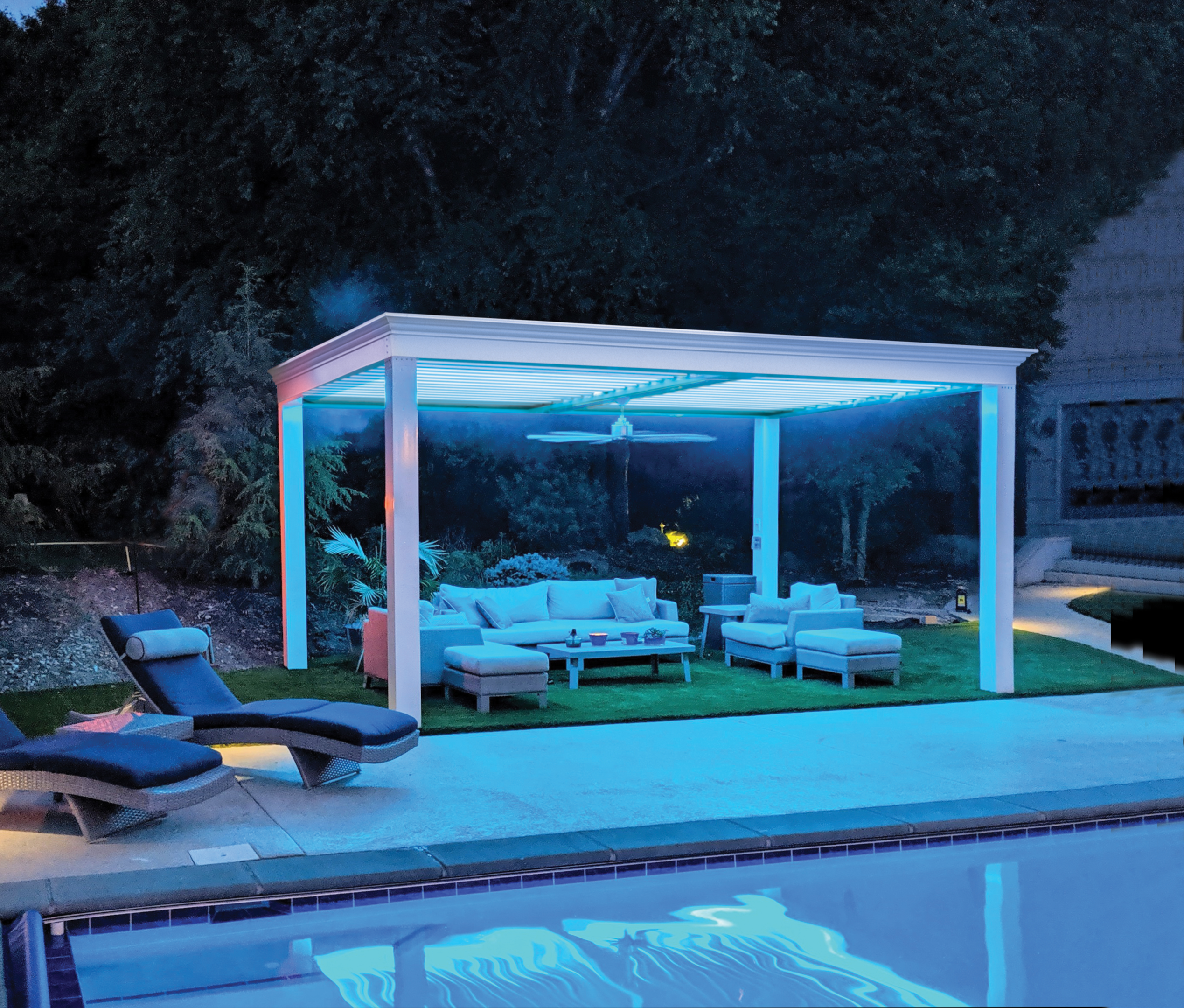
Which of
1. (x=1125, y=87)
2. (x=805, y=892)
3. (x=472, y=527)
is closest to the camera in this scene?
(x=805, y=892)

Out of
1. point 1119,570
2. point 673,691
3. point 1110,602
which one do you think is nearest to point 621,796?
point 673,691

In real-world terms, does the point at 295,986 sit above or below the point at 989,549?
below

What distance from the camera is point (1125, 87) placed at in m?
22.7

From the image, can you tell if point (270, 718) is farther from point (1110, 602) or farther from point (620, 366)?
point (1110, 602)

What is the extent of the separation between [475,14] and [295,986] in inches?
621

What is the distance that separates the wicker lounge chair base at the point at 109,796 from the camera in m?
5.77

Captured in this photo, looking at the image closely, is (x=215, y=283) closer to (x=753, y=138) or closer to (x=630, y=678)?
(x=753, y=138)

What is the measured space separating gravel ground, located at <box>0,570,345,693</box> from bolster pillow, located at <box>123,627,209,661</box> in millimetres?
4404

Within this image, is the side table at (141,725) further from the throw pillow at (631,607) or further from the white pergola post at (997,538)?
the white pergola post at (997,538)

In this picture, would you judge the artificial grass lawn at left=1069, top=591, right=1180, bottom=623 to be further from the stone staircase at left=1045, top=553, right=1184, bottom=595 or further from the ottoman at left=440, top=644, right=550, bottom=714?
the ottoman at left=440, top=644, right=550, bottom=714

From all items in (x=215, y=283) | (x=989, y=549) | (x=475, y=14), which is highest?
(x=475, y=14)

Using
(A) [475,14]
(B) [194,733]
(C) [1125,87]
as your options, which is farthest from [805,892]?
(C) [1125,87]

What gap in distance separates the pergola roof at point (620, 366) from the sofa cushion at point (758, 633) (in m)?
2.32

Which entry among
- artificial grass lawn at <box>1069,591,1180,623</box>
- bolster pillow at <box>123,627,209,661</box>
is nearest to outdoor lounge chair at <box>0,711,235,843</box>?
bolster pillow at <box>123,627,209,661</box>
